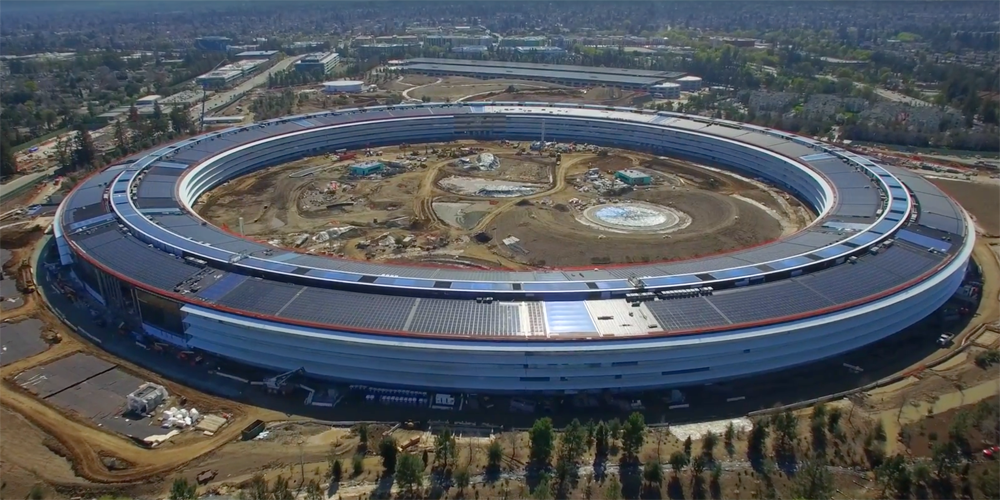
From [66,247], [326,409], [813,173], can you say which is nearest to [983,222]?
[813,173]

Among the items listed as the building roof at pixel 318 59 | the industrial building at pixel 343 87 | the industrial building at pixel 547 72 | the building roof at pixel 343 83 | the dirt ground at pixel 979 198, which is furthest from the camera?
the building roof at pixel 318 59

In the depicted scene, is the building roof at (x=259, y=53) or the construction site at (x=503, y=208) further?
the building roof at (x=259, y=53)

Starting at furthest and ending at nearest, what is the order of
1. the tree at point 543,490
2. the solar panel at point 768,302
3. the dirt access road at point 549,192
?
1. the dirt access road at point 549,192
2. the solar panel at point 768,302
3. the tree at point 543,490

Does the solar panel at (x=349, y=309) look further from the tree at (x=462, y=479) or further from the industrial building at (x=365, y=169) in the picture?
the industrial building at (x=365, y=169)

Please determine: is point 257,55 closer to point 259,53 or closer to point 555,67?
point 259,53

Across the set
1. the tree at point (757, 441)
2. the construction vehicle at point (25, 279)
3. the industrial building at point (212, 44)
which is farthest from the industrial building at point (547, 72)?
the tree at point (757, 441)
